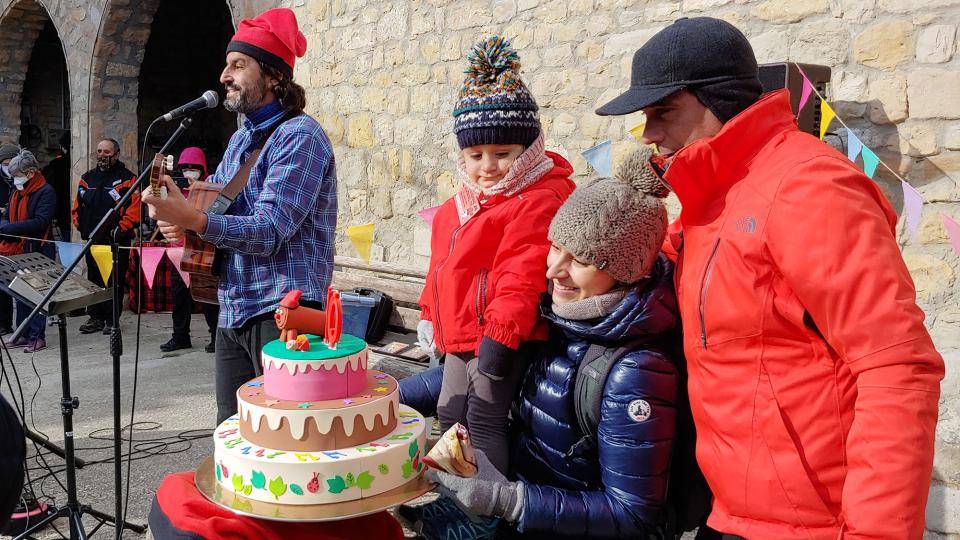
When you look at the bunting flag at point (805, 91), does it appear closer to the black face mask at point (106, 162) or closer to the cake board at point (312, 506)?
the cake board at point (312, 506)

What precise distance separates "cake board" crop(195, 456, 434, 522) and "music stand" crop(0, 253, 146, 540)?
1.52 metres

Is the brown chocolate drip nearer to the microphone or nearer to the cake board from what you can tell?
the cake board

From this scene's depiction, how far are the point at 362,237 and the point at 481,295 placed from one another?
3904mm

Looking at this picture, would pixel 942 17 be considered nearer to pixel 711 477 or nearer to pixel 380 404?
pixel 711 477

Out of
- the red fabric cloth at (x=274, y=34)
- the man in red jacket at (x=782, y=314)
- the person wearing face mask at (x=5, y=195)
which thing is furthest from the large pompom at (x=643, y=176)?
the person wearing face mask at (x=5, y=195)

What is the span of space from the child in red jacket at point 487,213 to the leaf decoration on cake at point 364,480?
1.53ft

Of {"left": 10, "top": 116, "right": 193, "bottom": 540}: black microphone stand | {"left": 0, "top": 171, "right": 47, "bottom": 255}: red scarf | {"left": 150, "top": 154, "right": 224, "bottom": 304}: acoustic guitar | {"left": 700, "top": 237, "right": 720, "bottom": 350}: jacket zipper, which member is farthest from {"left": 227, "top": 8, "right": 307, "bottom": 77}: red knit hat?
{"left": 0, "top": 171, "right": 47, "bottom": 255}: red scarf

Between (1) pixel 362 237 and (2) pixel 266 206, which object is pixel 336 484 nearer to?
(2) pixel 266 206

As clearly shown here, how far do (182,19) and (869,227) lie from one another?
44.2 ft

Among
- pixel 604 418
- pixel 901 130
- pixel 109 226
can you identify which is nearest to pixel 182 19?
pixel 109 226

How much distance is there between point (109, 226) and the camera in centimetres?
296

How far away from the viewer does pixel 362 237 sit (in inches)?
245

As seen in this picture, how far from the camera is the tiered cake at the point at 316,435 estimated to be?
5.82 ft

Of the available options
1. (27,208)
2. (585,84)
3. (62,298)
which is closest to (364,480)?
(62,298)
